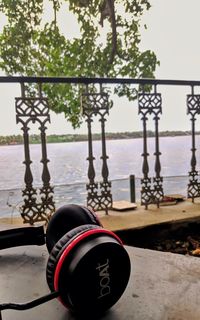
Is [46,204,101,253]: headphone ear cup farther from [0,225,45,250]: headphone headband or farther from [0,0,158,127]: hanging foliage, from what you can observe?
[0,0,158,127]: hanging foliage

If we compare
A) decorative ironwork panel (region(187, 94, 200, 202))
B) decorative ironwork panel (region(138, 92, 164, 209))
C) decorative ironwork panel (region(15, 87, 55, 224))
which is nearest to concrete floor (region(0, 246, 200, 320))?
decorative ironwork panel (region(15, 87, 55, 224))

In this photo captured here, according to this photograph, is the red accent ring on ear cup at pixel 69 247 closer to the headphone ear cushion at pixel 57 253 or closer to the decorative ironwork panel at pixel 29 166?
the headphone ear cushion at pixel 57 253

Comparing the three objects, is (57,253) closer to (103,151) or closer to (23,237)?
(23,237)

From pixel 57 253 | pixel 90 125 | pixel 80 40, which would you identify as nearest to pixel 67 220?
pixel 57 253

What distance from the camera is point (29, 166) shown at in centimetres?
201

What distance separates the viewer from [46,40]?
19.7 ft

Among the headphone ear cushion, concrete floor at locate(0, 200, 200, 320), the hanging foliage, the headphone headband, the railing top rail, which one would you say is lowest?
concrete floor at locate(0, 200, 200, 320)

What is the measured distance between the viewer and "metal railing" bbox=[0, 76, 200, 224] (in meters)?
1.94

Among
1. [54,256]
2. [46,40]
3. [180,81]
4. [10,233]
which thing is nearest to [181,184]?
[180,81]

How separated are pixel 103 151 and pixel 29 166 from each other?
1.73 ft

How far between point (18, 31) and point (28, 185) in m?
4.83

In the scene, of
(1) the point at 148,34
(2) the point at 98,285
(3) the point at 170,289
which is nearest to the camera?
(2) the point at 98,285

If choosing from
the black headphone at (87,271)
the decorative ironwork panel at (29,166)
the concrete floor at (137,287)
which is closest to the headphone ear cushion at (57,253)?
the black headphone at (87,271)

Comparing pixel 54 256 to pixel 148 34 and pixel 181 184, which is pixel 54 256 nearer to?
pixel 181 184
